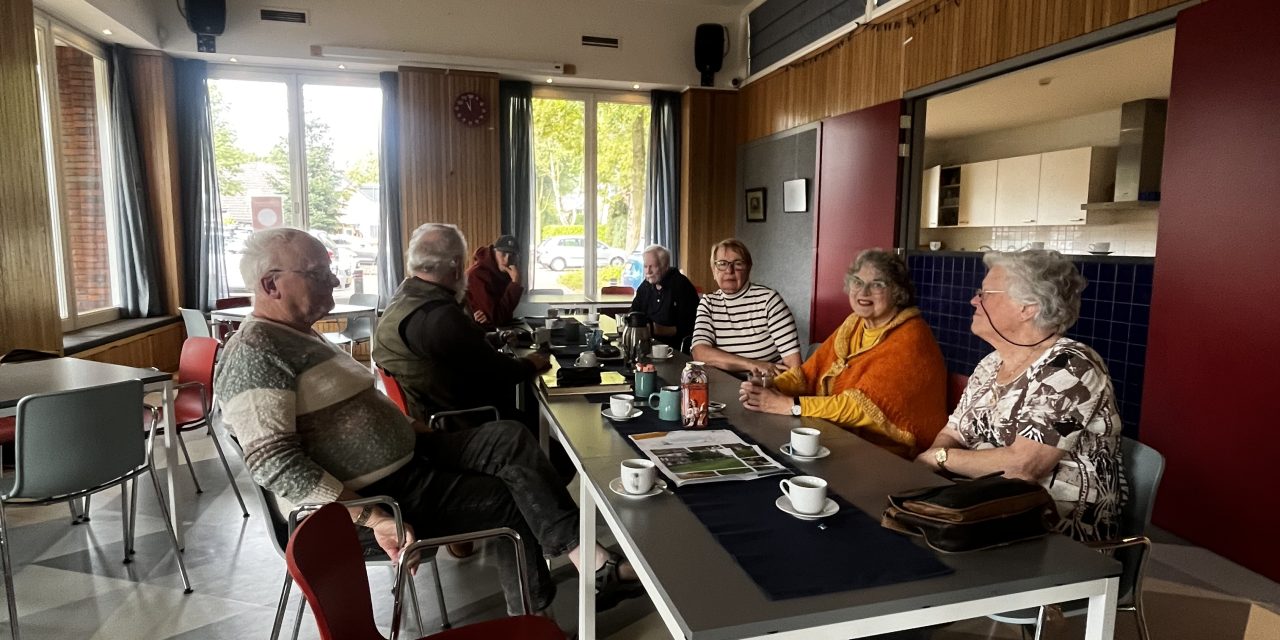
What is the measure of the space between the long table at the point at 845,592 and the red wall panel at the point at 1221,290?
6.63 feet

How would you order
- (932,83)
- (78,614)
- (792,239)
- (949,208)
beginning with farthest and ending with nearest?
(949,208) → (792,239) → (932,83) → (78,614)

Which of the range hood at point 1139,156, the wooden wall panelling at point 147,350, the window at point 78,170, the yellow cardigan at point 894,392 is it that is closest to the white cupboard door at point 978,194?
the range hood at point 1139,156

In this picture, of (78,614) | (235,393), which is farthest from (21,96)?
(235,393)

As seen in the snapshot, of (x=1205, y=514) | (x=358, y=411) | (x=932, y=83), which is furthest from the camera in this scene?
(x=932, y=83)

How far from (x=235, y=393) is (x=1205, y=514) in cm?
359

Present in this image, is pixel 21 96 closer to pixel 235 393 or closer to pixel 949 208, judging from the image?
pixel 235 393

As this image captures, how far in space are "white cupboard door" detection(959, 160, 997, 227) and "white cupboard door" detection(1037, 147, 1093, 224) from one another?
56 centimetres

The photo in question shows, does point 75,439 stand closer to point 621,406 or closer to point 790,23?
point 621,406

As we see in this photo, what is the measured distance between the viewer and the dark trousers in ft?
6.79

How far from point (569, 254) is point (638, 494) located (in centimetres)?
597

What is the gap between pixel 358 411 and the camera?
6.48 feet

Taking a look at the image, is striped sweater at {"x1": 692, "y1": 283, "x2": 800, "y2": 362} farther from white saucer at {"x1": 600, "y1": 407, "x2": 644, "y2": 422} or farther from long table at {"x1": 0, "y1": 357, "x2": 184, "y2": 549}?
long table at {"x1": 0, "y1": 357, "x2": 184, "y2": 549}

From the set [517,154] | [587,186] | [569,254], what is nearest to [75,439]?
[517,154]

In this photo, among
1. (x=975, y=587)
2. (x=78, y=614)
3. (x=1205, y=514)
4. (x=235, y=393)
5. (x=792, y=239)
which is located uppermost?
(x=792, y=239)
